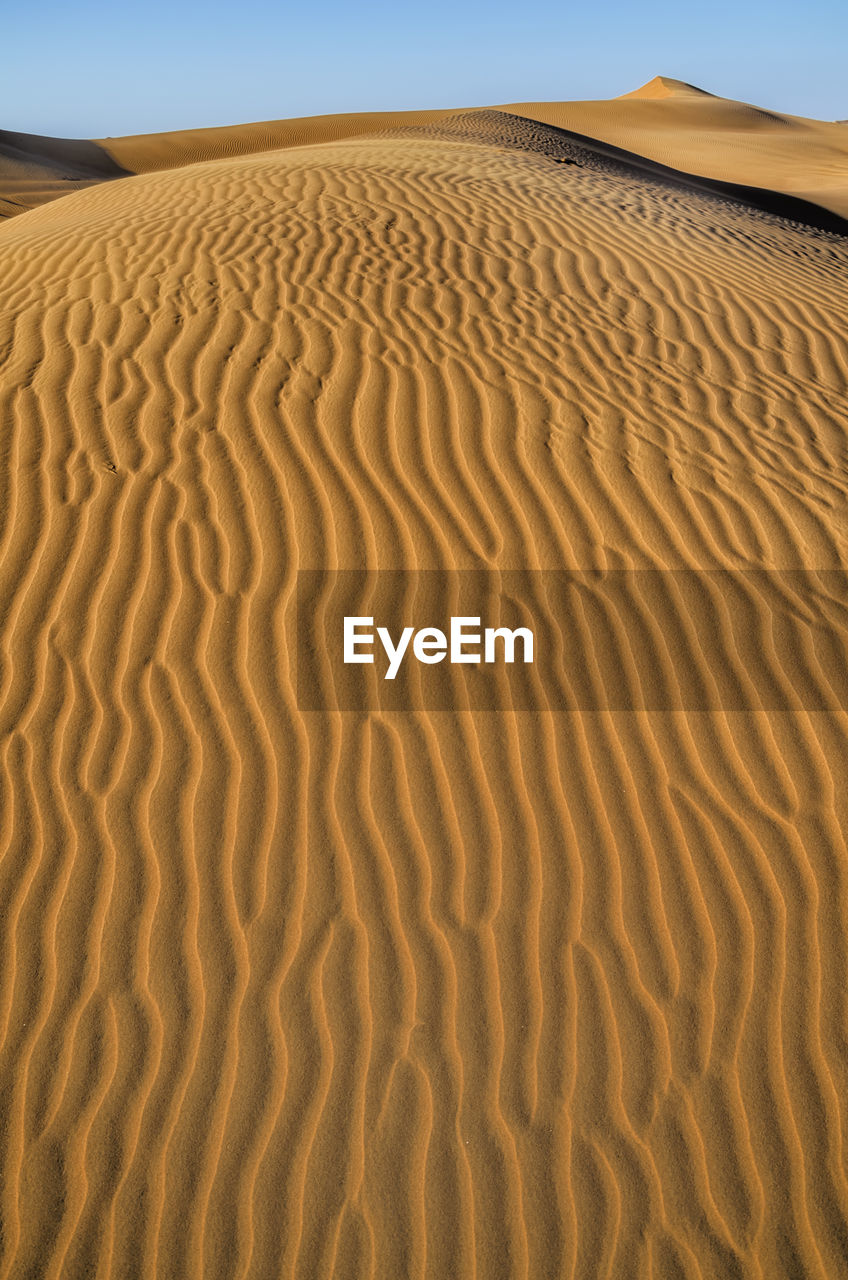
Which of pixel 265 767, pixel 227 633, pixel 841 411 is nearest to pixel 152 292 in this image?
pixel 227 633

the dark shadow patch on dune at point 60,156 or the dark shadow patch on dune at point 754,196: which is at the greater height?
the dark shadow patch on dune at point 60,156

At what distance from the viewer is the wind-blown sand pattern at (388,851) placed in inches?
104

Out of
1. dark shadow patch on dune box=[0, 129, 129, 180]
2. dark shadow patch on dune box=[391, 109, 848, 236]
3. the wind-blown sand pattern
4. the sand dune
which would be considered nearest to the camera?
the wind-blown sand pattern

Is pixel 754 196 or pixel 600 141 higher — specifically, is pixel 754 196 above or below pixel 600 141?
below

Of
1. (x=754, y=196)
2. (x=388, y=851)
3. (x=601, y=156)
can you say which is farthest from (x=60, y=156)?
(x=388, y=851)

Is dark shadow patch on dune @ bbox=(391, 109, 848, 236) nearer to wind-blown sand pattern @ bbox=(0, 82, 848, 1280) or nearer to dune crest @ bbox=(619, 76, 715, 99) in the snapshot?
wind-blown sand pattern @ bbox=(0, 82, 848, 1280)

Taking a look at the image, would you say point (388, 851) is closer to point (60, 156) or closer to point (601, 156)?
point (601, 156)

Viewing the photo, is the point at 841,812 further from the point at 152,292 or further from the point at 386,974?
the point at 152,292

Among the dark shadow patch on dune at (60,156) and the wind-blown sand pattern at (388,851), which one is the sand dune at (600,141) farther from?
the wind-blown sand pattern at (388,851)

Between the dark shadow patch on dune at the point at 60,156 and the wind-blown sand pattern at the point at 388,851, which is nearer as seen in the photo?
the wind-blown sand pattern at the point at 388,851

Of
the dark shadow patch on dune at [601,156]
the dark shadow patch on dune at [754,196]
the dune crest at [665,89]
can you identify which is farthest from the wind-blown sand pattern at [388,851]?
the dune crest at [665,89]

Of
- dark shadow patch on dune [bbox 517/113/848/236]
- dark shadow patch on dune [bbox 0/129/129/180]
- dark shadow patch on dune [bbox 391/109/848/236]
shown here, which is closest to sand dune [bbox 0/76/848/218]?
dark shadow patch on dune [bbox 0/129/129/180]

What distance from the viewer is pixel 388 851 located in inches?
133

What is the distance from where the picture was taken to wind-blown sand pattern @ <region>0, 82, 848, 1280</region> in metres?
2.65
